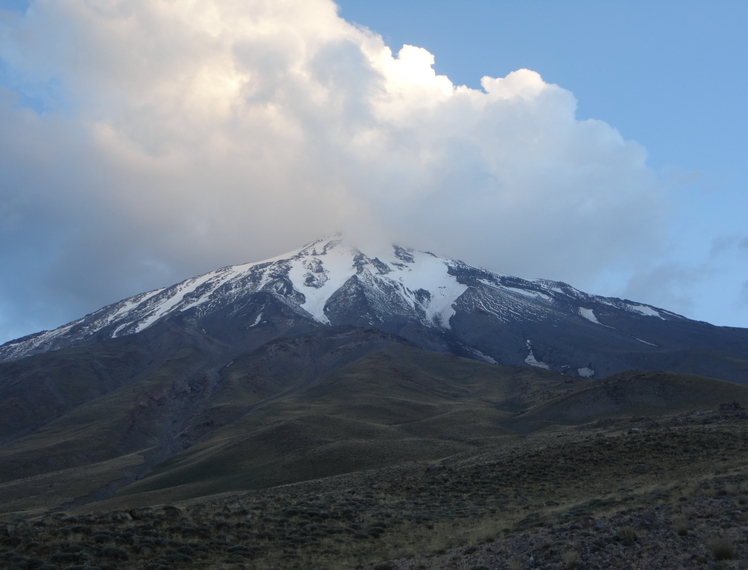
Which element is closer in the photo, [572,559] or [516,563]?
[572,559]

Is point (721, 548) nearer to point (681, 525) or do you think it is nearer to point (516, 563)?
point (681, 525)

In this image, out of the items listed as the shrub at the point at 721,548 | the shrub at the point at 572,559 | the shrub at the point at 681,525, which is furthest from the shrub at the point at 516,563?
the shrub at the point at 721,548

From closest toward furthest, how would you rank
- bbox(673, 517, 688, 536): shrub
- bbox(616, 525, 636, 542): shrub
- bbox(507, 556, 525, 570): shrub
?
bbox(507, 556, 525, 570): shrub, bbox(673, 517, 688, 536): shrub, bbox(616, 525, 636, 542): shrub

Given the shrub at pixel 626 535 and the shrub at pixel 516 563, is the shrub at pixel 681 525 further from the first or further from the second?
the shrub at pixel 516 563

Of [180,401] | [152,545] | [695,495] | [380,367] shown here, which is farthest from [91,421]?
[695,495]

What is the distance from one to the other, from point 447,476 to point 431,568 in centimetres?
2211

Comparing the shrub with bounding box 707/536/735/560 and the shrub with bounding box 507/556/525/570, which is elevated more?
the shrub with bounding box 707/536/735/560

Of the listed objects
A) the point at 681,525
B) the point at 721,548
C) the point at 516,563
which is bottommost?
the point at 516,563

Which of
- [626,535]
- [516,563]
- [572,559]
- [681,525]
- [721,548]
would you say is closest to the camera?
[721,548]

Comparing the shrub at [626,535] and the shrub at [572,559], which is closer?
the shrub at [572,559]

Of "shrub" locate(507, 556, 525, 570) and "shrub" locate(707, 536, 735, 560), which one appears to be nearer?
"shrub" locate(707, 536, 735, 560)

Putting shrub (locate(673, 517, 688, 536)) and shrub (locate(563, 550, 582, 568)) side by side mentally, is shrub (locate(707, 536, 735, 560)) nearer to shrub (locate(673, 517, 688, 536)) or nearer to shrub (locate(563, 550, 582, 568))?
shrub (locate(673, 517, 688, 536))

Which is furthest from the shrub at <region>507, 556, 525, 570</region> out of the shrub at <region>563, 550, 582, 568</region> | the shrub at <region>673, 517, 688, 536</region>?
the shrub at <region>673, 517, 688, 536</region>

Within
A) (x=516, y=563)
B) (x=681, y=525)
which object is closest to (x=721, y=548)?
(x=681, y=525)
